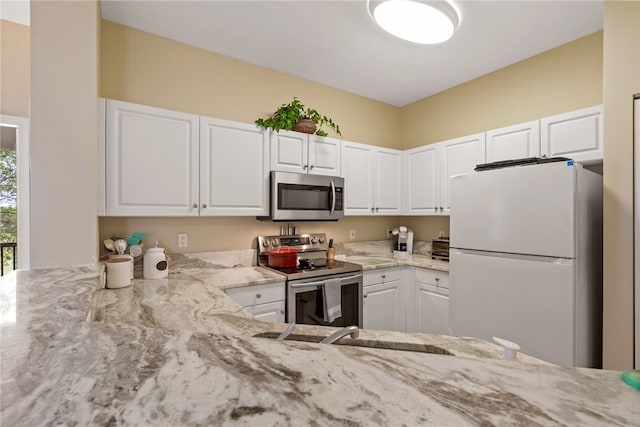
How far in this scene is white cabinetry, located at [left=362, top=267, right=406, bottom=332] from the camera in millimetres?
2789

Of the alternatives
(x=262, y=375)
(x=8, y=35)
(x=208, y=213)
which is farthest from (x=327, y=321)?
(x=8, y=35)

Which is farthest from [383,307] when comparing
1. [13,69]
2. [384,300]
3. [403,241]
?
[13,69]

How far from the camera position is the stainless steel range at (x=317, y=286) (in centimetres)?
234

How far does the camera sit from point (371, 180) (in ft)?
10.7

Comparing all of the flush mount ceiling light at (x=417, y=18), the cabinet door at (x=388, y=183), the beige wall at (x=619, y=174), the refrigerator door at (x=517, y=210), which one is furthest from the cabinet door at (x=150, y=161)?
the beige wall at (x=619, y=174)

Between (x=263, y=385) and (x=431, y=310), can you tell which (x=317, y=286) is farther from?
(x=263, y=385)

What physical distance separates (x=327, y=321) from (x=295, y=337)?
1.51m

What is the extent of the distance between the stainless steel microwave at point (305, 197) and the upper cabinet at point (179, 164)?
0.33 ft

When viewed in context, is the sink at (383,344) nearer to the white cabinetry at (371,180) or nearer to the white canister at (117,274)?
the white canister at (117,274)

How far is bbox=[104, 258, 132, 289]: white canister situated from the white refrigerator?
232cm

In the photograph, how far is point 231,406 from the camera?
1.43 ft

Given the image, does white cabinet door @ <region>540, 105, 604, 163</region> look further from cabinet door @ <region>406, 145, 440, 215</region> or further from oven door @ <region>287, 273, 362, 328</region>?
oven door @ <region>287, 273, 362, 328</region>

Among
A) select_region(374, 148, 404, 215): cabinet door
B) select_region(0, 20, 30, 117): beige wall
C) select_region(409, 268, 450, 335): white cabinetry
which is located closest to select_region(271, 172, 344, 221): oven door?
select_region(374, 148, 404, 215): cabinet door

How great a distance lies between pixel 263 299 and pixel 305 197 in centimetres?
97
